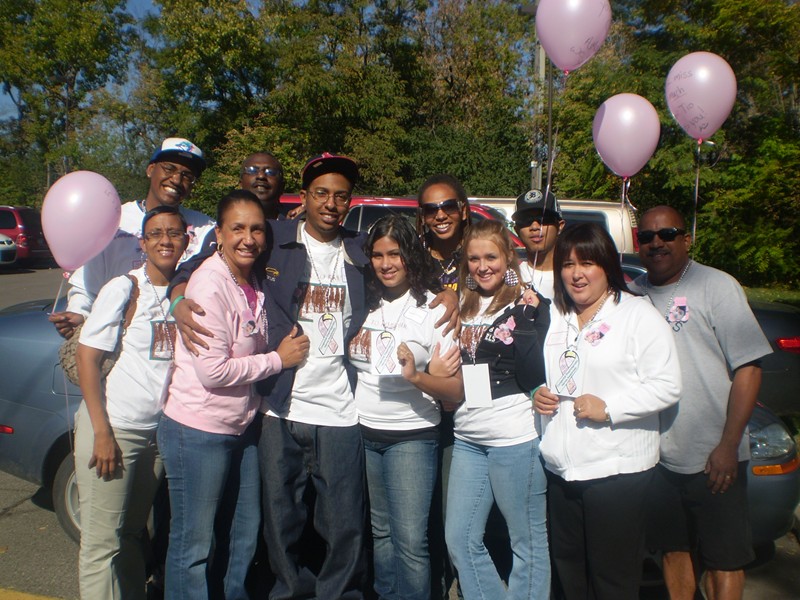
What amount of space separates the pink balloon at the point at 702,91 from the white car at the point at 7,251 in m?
20.0

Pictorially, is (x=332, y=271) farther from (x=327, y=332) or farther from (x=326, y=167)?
(x=326, y=167)

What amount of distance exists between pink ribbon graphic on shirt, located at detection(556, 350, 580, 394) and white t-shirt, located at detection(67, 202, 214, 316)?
1.78m

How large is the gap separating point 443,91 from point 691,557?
20.2m

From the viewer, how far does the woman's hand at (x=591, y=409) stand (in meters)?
2.44

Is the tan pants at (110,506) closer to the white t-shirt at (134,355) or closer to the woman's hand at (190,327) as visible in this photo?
Answer: the white t-shirt at (134,355)

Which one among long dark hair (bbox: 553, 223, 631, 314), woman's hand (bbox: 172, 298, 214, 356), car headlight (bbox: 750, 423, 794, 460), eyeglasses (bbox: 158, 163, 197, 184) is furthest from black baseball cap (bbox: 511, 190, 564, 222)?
eyeglasses (bbox: 158, 163, 197, 184)

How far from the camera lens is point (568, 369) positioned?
2572 mm

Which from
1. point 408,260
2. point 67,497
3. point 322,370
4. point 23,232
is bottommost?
point 67,497

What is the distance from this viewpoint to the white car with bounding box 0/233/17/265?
19016 mm

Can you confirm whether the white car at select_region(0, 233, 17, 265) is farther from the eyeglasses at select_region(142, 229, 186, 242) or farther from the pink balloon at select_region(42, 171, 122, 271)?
the eyeglasses at select_region(142, 229, 186, 242)

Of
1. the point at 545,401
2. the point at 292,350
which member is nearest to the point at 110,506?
the point at 292,350

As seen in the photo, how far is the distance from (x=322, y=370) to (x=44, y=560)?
2340 mm

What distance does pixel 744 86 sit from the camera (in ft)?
43.2

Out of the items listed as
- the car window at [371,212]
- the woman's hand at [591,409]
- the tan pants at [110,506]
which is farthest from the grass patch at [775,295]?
the tan pants at [110,506]
